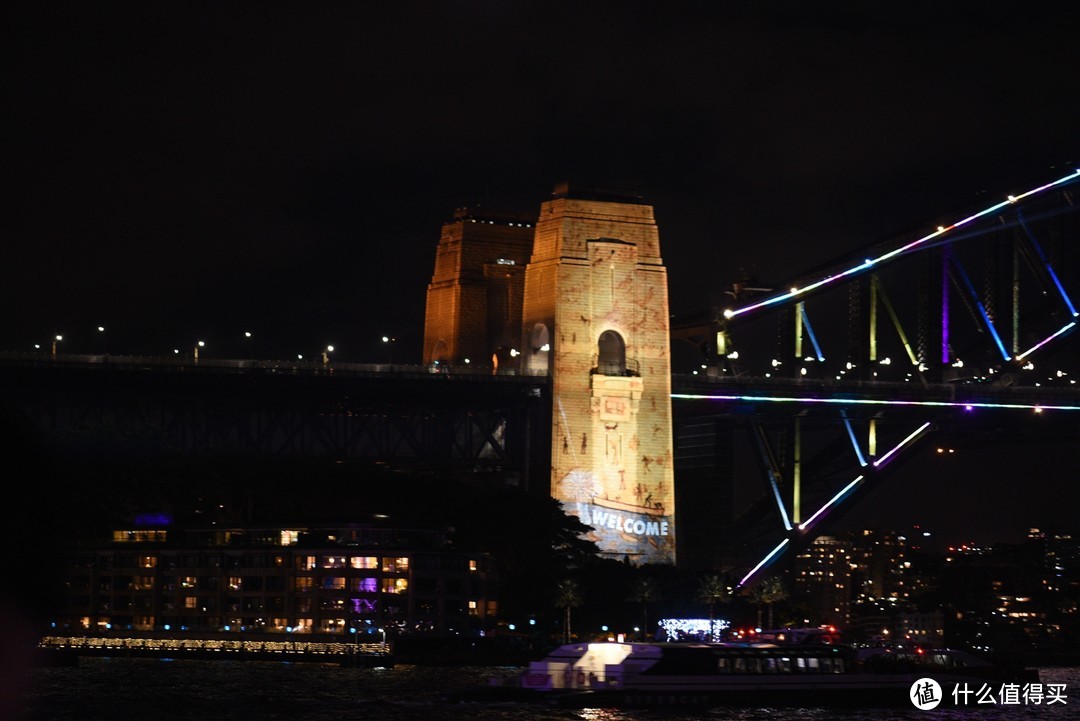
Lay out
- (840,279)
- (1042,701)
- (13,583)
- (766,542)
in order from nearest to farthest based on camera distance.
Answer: (13,583) → (1042,701) → (840,279) → (766,542)

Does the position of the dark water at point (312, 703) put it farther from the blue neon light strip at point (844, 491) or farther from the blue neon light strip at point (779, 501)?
the blue neon light strip at point (779, 501)

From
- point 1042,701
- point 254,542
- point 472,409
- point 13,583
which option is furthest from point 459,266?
point 13,583

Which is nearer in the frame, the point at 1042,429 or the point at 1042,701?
the point at 1042,701

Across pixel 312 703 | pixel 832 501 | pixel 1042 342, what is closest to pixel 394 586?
pixel 832 501

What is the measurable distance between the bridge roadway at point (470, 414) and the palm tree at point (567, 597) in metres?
6.91

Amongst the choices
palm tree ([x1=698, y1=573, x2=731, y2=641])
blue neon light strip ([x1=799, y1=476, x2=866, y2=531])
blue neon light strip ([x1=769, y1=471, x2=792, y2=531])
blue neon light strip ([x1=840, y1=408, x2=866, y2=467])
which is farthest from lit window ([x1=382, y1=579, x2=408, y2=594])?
blue neon light strip ([x1=840, y1=408, x2=866, y2=467])

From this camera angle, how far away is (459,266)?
403 ft

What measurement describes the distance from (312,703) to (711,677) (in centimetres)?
1258

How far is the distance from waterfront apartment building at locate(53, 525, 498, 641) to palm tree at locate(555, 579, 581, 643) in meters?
5.71

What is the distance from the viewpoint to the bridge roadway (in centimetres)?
9750

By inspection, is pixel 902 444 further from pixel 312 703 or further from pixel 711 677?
pixel 312 703

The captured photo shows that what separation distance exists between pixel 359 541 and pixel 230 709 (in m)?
43.5

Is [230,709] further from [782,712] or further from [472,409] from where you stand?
[472,409]

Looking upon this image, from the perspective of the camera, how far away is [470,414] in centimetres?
10569
